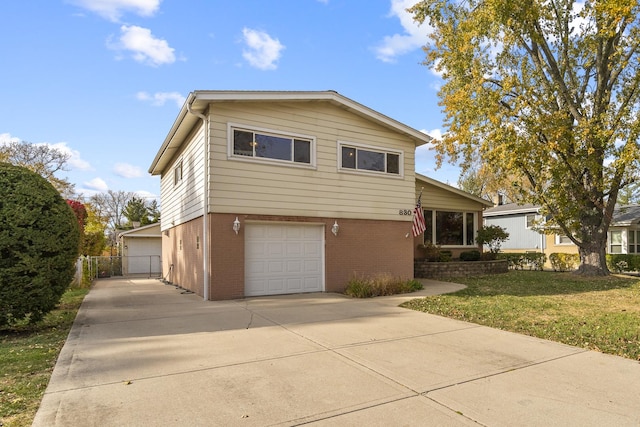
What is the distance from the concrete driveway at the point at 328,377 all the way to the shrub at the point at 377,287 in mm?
3270

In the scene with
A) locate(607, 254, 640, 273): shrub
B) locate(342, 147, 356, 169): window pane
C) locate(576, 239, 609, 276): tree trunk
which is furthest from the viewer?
locate(607, 254, 640, 273): shrub

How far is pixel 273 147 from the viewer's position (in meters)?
11.5

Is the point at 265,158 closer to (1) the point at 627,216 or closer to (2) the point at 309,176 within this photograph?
(2) the point at 309,176

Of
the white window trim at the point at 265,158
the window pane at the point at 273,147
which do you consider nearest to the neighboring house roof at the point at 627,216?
the white window trim at the point at 265,158

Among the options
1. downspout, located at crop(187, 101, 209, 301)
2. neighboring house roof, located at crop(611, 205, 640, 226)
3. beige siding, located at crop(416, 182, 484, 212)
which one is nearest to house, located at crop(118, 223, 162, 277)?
downspout, located at crop(187, 101, 209, 301)

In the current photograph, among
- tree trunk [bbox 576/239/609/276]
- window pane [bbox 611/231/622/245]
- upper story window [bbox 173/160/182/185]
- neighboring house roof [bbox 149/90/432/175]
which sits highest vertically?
neighboring house roof [bbox 149/90/432/175]

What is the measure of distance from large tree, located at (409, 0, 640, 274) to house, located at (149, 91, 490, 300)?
306cm

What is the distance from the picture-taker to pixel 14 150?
28.1 metres

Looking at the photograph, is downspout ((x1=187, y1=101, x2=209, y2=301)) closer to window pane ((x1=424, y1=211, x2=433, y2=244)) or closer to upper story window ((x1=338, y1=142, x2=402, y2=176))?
upper story window ((x1=338, y1=142, x2=402, y2=176))

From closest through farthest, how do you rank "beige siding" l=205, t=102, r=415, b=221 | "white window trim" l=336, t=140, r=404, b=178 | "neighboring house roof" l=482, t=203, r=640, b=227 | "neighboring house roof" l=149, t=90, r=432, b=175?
"neighboring house roof" l=149, t=90, r=432, b=175 → "beige siding" l=205, t=102, r=415, b=221 → "white window trim" l=336, t=140, r=404, b=178 → "neighboring house roof" l=482, t=203, r=640, b=227

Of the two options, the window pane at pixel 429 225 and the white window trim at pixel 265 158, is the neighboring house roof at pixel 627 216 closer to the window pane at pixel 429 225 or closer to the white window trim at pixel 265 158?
the window pane at pixel 429 225

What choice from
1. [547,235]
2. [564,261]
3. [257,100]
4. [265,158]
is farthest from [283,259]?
[547,235]

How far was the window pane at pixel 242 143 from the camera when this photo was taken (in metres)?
10.9

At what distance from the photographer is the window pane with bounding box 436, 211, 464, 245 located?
18.6 meters
